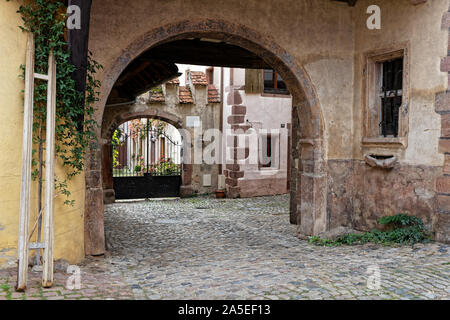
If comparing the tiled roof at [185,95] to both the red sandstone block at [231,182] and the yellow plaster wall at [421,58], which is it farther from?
the yellow plaster wall at [421,58]

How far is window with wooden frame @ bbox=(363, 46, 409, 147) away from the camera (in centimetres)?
616

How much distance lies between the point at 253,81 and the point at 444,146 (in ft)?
28.7

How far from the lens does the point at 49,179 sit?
3916mm

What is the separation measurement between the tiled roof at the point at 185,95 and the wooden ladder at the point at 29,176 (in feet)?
31.1

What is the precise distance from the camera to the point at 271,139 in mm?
14266

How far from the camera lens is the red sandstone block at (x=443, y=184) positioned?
548 centimetres

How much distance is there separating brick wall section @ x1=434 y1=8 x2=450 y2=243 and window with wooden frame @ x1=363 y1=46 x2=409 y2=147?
1.93 feet

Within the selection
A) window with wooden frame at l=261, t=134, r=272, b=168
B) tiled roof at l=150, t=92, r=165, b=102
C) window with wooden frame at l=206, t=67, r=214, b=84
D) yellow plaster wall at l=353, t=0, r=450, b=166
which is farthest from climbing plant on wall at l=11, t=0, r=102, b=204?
window with wooden frame at l=206, t=67, r=214, b=84

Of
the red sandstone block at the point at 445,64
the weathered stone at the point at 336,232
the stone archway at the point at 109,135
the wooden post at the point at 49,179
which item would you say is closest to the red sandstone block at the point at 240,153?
the stone archway at the point at 109,135

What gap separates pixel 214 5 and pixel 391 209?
3936mm

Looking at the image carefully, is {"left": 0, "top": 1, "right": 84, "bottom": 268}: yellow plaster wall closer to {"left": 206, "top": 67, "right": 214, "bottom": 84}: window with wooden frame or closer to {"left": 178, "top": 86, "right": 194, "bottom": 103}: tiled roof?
{"left": 178, "top": 86, "right": 194, "bottom": 103}: tiled roof
